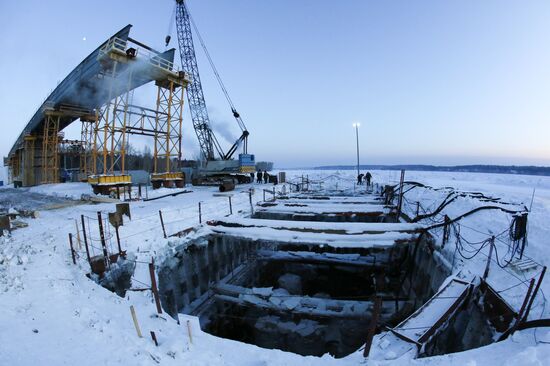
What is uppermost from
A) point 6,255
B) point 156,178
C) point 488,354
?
point 156,178

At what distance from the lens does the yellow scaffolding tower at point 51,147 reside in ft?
104

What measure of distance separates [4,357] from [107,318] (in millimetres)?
1601

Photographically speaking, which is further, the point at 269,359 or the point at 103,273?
the point at 103,273

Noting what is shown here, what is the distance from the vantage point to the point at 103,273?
7.40 m

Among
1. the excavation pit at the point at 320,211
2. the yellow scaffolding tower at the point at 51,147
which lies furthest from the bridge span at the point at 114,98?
the excavation pit at the point at 320,211

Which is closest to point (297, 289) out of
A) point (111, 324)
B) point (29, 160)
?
point (111, 324)

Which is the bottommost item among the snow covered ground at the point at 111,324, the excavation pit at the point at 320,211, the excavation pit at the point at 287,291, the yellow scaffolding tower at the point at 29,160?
the excavation pit at the point at 287,291

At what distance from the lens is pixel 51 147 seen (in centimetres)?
3634

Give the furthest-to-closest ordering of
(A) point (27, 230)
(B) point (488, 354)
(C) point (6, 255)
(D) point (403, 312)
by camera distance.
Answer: (A) point (27, 230)
(D) point (403, 312)
(C) point (6, 255)
(B) point (488, 354)

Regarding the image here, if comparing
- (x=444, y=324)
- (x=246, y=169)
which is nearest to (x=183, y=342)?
(x=444, y=324)

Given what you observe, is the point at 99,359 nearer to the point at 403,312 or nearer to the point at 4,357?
the point at 4,357

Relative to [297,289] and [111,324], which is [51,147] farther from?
[111,324]

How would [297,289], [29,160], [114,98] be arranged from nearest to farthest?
1. [297,289]
2. [114,98]
3. [29,160]

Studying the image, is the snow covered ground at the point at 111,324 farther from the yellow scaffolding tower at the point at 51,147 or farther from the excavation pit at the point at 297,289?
the yellow scaffolding tower at the point at 51,147
